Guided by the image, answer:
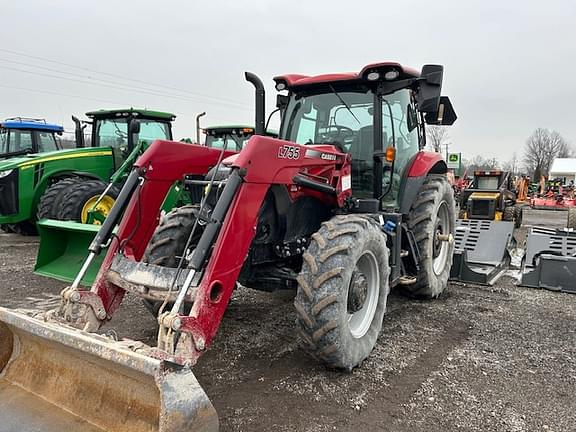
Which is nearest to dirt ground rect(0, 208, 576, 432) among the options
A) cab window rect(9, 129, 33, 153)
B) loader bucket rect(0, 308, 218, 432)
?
loader bucket rect(0, 308, 218, 432)

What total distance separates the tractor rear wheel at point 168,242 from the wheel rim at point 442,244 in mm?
3093

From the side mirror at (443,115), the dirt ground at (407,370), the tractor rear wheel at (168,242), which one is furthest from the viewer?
the side mirror at (443,115)

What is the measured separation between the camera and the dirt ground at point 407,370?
9.46ft

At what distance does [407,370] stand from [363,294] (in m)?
0.69

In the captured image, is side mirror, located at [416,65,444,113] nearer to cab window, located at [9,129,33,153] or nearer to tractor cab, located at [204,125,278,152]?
tractor cab, located at [204,125,278,152]

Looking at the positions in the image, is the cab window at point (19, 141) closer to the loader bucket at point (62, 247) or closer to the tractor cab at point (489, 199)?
the loader bucket at point (62, 247)

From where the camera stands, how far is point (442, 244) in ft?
19.0

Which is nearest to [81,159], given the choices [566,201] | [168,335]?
[168,335]

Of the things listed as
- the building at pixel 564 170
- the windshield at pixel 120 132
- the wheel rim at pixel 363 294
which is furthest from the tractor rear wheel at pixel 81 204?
the building at pixel 564 170

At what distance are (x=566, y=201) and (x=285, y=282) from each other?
2264 cm

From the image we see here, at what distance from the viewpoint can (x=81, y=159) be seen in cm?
890

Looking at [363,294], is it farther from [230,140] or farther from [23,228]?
[23,228]

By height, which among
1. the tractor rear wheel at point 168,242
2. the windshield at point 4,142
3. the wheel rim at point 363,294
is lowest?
the wheel rim at point 363,294

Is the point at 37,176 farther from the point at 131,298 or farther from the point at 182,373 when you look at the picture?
the point at 182,373
